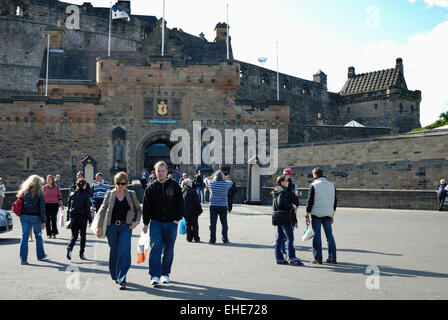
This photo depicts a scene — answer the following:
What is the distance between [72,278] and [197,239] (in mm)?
4187

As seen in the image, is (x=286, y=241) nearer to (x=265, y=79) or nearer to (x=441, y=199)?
(x=441, y=199)

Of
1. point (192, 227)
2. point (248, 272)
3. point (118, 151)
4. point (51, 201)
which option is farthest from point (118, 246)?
point (118, 151)

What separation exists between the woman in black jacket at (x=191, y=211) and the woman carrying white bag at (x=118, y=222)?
162 inches

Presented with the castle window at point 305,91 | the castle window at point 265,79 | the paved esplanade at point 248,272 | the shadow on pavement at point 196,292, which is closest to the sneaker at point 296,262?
the paved esplanade at point 248,272

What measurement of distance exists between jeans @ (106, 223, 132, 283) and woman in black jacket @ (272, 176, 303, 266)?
2.56 metres

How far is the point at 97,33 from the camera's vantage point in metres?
47.7

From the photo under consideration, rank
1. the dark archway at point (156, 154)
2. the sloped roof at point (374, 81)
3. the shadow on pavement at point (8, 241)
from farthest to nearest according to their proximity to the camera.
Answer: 1. the sloped roof at point (374, 81)
2. the dark archway at point (156, 154)
3. the shadow on pavement at point (8, 241)

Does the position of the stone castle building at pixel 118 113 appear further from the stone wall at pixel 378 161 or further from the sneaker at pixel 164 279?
the sneaker at pixel 164 279

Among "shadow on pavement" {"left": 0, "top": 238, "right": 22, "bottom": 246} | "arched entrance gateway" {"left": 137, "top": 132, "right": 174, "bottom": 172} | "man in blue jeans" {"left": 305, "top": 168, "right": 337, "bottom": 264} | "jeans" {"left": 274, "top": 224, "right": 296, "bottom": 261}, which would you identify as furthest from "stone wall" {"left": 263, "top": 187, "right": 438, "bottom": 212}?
"shadow on pavement" {"left": 0, "top": 238, "right": 22, "bottom": 246}

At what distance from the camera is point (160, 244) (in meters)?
6.16

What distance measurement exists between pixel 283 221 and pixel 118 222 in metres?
2.77

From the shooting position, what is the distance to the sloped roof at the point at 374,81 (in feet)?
185
